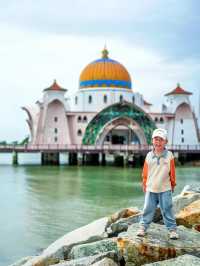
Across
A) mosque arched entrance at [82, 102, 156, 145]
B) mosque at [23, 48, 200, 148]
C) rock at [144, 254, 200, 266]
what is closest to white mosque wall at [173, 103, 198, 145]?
mosque at [23, 48, 200, 148]

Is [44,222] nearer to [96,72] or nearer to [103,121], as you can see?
[103,121]

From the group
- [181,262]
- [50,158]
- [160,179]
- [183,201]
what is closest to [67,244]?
[160,179]

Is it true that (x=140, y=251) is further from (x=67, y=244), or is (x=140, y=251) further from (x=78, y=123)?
(x=78, y=123)

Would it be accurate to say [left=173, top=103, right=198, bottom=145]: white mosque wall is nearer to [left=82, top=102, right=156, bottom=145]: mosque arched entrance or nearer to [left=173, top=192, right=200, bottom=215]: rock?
[left=82, top=102, right=156, bottom=145]: mosque arched entrance

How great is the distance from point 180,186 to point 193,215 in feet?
67.9

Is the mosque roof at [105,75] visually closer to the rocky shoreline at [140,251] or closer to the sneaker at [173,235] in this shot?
the rocky shoreline at [140,251]

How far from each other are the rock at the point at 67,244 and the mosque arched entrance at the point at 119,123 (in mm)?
52963

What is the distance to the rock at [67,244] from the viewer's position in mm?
8578

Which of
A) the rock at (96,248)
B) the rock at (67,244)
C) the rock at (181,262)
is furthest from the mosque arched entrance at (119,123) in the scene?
the rock at (181,262)

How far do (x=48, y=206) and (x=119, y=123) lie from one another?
44.9m

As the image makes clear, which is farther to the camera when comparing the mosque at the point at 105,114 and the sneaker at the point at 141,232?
the mosque at the point at 105,114

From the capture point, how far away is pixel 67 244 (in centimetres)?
948

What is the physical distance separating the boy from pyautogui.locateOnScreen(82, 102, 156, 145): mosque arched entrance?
56.2 metres

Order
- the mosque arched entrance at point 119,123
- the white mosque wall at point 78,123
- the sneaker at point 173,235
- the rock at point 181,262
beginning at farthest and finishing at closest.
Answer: the white mosque wall at point 78,123
the mosque arched entrance at point 119,123
the sneaker at point 173,235
the rock at point 181,262
